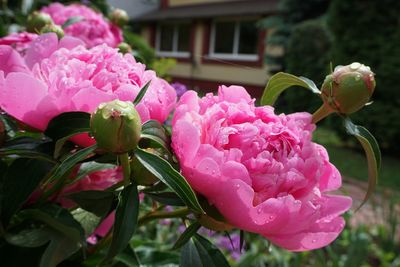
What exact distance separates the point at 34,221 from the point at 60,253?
0.06 meters

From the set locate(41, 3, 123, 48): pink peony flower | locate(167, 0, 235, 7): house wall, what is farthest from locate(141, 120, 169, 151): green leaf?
locate(167, 0, 235, 7): house wall

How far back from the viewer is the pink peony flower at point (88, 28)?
0.92 m

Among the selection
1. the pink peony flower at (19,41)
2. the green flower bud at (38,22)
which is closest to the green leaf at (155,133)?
the pink peony flower at (19,41)

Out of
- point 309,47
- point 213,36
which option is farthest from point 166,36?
point 309,47

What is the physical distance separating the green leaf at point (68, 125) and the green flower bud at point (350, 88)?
0.65ft

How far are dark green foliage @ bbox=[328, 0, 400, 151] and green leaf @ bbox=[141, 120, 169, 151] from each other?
585cm

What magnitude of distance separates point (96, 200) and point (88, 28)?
552mm

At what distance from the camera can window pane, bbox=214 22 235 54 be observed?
11422 mm

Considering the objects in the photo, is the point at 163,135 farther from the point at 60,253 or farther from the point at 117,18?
the point at 117,18

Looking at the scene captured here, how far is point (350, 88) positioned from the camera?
421mm

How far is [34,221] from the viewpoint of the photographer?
499 millimetres

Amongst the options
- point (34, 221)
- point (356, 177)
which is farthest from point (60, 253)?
point (356, 177)

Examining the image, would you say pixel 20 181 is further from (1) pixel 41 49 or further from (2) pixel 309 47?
(2) pixel 309 47

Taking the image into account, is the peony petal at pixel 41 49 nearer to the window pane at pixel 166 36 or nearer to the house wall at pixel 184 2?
the house wall at pixel 184 2
